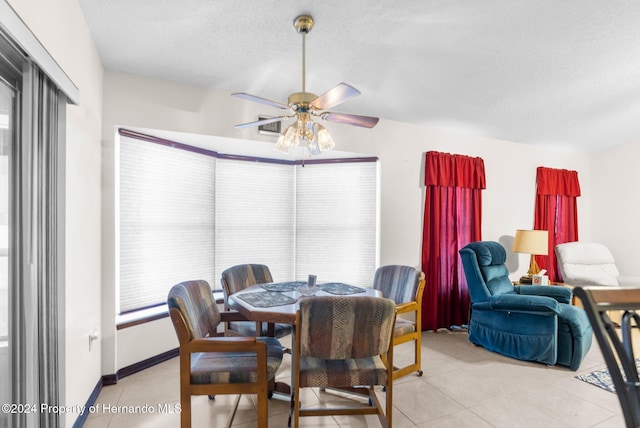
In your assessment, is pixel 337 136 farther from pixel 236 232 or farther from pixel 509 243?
pixel 509 243

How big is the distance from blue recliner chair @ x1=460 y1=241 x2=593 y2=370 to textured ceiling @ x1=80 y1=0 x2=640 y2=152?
5.69 feet

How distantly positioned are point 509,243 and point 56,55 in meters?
5.17

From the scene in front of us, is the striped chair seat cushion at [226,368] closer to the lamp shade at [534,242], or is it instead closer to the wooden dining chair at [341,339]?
the wooden dining chair at [341,339]

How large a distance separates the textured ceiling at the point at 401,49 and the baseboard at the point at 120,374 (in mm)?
2435

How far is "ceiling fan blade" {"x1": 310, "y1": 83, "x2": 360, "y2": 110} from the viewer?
167 centimetres

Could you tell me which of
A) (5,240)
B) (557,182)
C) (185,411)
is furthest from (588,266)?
(5,240)

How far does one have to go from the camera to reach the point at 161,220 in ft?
10.4

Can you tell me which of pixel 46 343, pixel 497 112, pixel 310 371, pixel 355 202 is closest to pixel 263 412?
pixel 310 371

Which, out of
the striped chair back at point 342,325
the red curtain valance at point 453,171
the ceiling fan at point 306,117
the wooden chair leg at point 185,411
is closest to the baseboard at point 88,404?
the wooden chair leg at point 185,411

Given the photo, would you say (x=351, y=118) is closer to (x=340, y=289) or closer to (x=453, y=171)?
(x=340, y=289)

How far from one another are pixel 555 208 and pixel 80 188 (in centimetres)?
598

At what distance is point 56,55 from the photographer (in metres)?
1.64

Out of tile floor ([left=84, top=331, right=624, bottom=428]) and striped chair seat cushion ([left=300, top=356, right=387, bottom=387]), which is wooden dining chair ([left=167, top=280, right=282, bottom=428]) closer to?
striped chair seat cushion ([left=300, top=356, right=387, bottom=387])

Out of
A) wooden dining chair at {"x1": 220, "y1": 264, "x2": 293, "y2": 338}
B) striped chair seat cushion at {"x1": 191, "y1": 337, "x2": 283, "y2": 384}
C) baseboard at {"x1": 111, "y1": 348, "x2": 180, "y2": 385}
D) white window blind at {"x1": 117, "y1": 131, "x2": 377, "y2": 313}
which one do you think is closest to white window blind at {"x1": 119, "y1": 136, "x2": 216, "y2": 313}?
white window blind at {"x1": 117, "y1": 131, "x2": 377, "y2": 313}
